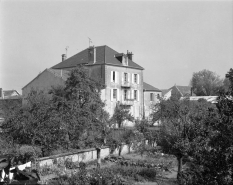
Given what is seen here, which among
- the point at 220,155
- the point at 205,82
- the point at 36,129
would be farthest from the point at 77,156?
the point at 205,82

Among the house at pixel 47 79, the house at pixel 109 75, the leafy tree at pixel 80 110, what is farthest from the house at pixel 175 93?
the leafy tree at pixel 80 110

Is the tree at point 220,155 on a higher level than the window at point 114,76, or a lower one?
lower

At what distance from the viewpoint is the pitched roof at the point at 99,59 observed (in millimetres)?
37984

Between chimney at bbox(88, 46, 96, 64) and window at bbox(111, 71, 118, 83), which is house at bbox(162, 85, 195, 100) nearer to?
window at bbox(111, 71, 118, 83)

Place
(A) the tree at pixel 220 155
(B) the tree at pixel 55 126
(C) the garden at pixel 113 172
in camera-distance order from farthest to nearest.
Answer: (B) the tree at pixel 55 126
(C) the garden at pixel 113 172
(A) the tree at pixel 220 155

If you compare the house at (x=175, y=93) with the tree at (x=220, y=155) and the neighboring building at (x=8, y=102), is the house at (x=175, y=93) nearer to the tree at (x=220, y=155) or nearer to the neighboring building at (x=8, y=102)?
the neighboring building at (x=8, y=102)

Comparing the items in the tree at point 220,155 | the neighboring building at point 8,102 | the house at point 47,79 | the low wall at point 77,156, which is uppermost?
the house at point 47,79

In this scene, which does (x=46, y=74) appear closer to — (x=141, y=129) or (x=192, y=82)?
(x=141, y=129)

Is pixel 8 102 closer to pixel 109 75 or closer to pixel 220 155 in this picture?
pixel 109 75

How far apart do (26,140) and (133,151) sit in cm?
942

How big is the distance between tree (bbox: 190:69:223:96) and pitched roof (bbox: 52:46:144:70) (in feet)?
108

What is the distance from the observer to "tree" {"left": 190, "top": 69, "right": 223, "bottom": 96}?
69.7 metres

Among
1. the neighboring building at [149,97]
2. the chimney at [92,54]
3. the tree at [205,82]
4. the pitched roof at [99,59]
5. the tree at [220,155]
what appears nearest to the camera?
the tree at [220,155]

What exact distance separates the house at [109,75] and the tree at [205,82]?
32.4 metres
